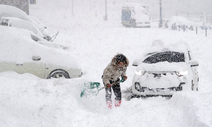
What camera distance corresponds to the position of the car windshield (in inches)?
246

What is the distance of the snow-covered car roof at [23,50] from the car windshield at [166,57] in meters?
2.25

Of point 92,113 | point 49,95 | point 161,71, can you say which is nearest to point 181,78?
point 161,71

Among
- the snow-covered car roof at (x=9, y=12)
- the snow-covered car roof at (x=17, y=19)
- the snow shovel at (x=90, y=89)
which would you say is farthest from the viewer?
the snow-covered car roof at (x=9, y=12)

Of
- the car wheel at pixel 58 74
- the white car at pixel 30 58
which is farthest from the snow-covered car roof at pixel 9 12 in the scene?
the car wheel at pixel 58 74

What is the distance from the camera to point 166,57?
6.30 metres

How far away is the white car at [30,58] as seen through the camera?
625 centimetres

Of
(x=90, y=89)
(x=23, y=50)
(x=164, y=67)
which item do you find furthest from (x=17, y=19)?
(x=164, y=67)

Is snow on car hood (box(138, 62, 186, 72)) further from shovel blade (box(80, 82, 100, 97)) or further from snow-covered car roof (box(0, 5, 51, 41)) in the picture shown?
snow-covered car roof (box(0, 5, 51, 41))

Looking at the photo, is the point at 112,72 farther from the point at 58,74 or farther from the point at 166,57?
the point at 58,74

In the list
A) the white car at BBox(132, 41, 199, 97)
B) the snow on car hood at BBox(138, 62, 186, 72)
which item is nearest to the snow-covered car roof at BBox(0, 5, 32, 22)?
the white car at BBox(132, 41, 199, 97)

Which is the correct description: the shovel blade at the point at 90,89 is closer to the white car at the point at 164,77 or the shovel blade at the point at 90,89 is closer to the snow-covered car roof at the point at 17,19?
the white car at the point at 164,77

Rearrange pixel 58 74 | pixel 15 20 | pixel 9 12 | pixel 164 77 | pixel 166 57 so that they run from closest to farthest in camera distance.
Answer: pixel 164 77 < pixel 166 57 < pixel 58 74 < pixel 15 20 < pixel 9 12

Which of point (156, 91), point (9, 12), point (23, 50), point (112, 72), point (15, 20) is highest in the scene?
point (9, 12)

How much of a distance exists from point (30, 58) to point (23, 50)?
29 centimetres
